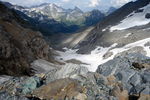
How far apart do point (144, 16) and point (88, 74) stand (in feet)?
585

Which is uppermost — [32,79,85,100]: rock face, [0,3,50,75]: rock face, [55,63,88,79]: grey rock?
[0,3,50,75]: rock face

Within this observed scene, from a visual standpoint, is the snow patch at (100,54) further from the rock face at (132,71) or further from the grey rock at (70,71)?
the grey rock at (70,71)

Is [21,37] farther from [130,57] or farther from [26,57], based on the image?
[130,57]

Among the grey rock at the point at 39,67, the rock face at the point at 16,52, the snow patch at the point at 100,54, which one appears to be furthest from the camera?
the snow patch at the point at 100,54

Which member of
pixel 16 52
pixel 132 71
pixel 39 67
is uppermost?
pixel 16 52

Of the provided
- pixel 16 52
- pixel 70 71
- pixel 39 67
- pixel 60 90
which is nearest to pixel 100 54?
pixel 39 67

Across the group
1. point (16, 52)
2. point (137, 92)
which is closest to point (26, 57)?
point (16, 52)

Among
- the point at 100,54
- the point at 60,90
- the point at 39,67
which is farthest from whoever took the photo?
the point at 100,54

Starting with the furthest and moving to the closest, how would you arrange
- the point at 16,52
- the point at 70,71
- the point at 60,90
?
the point at 16,52 → the point at 70,71 → the point at 60,90

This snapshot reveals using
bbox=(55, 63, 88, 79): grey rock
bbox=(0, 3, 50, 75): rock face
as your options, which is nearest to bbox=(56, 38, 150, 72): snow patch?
bbox=(0, 3, 50, 75): rock face

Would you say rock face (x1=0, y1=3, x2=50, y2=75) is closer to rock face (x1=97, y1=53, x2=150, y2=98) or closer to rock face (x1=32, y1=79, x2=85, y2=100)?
rock face (x1=97, y1=53, x2=150, y2=98)

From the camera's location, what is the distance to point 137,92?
25891mm

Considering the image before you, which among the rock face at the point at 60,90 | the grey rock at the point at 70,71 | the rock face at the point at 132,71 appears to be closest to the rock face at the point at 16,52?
the grey rock at the point at 70,71

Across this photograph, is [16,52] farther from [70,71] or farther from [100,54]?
[100,54]
